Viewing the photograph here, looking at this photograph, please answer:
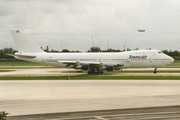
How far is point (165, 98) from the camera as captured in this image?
69.9 feet

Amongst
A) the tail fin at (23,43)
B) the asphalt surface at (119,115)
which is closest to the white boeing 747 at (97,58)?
the tail fin at (23,43)

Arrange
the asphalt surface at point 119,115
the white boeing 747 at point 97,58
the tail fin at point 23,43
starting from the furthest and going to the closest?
the tail fin at point 23,43 < the white boeing 747 at point 97,58 < the asphalt surface at point 119,115

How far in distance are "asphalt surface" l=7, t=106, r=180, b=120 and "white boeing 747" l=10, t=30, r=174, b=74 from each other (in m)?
32.1

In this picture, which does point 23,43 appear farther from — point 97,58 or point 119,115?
point 119,115

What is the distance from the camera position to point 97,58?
176 ft

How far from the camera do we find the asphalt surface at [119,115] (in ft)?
47.9

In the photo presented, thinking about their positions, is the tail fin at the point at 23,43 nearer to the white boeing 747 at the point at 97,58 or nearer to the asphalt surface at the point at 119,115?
the white boeing 747 at the point at 97,58

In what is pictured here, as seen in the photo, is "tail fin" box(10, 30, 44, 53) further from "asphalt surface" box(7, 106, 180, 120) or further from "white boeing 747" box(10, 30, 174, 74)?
"asphalt surface" box(7, 106, 180, 120)

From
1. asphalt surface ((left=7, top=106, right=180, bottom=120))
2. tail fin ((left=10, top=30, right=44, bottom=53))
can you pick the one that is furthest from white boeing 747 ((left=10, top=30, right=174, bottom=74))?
asphalt surface ((left=7, top=106, right=180, bottom=120))

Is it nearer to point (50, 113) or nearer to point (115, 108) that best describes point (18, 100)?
point (50, 113)

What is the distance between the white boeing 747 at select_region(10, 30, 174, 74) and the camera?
5034 cm

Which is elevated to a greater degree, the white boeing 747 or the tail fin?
the tail fin

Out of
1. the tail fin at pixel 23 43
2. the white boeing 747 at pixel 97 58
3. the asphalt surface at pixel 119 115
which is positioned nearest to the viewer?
the asphalt surface at pixel 119 115

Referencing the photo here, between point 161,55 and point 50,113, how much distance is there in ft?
129
